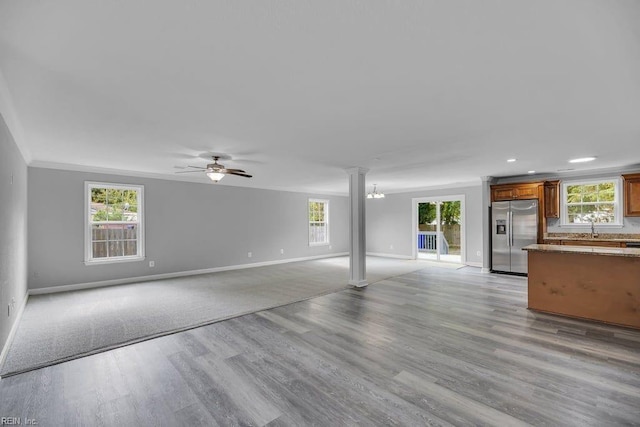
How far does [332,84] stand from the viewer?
2.22 metres

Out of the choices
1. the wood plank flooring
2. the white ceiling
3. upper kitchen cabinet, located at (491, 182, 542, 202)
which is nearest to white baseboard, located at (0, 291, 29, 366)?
the wood plank flooring

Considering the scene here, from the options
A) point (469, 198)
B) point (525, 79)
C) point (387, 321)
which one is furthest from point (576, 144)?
point (469, 198)

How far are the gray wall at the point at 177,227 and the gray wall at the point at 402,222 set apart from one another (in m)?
1.42

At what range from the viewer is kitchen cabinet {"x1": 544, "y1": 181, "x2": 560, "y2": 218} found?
253 inches

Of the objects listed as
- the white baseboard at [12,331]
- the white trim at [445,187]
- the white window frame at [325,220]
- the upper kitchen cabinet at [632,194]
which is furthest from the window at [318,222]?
the upper kitchen cabinet at [632,194]

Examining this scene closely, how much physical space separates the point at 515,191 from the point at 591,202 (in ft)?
4.59

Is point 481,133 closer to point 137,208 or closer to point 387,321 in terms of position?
point 387,321

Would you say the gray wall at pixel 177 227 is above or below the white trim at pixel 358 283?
above

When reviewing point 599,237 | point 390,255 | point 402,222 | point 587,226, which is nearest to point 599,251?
point 599,237

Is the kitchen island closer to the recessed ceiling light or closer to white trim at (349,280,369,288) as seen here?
the recessed ceiling light

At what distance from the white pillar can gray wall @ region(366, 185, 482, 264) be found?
4.27m

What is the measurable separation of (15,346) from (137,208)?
A: 12.1ft

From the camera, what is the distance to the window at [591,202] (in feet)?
19.4

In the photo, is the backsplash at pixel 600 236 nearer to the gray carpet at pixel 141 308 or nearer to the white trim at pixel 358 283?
the gray carpet at pixel 141 308
